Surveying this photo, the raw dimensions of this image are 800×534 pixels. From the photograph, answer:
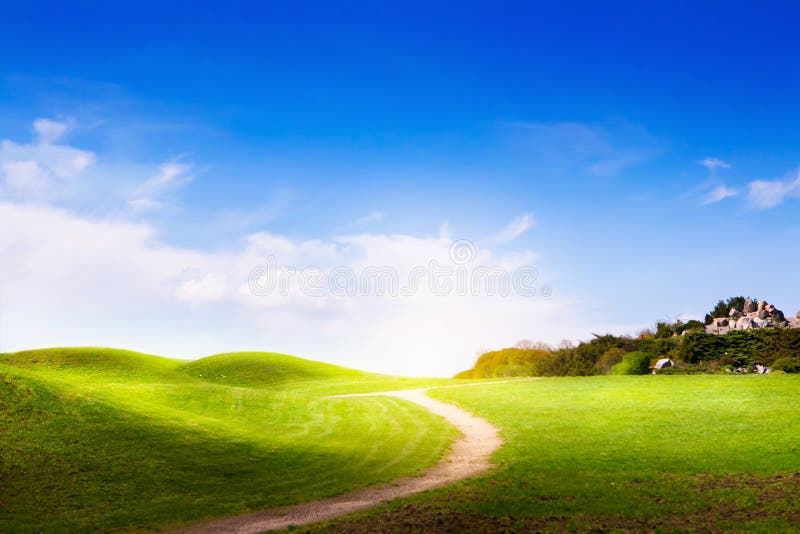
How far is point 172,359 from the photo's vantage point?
232ft

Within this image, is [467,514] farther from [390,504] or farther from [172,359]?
[172,359]

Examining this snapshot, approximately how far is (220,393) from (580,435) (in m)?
22.8

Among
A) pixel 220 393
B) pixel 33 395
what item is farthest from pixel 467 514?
pixel 220 393

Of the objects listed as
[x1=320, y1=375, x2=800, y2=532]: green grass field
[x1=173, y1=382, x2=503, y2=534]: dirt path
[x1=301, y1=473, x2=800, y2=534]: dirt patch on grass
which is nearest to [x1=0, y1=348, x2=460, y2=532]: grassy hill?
[x1=173, y1=382, x2=503, y2=534]: dirt path

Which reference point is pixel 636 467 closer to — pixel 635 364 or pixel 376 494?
pixel 376 494

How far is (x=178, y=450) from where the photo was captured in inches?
849

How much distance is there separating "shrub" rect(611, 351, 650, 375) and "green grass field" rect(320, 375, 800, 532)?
9.55 metres

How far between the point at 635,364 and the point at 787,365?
34.3ft

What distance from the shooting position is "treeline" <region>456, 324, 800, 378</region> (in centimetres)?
4309

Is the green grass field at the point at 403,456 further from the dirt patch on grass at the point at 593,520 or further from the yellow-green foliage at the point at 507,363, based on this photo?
the yellow-green foliage at the point at 507,363

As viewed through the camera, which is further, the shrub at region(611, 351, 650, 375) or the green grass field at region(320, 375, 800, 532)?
the shrub at region(611, 351, 650, 375)

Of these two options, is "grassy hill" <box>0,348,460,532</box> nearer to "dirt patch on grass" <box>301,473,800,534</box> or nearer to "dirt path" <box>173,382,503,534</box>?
"dirt path" <box>173,382,503,534</box>

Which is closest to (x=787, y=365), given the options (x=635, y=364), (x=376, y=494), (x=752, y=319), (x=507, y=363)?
(x=635, y=364)

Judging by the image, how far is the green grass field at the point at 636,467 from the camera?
13305 mm
